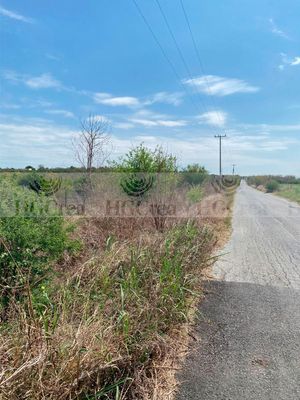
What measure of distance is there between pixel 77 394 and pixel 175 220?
598 cm

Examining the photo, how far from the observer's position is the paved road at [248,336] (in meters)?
2.66

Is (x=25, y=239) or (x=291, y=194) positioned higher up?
(x=25, y=239)

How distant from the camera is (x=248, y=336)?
351 cm

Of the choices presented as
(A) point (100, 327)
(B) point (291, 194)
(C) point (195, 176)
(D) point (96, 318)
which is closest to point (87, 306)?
(D) point (96, 318)

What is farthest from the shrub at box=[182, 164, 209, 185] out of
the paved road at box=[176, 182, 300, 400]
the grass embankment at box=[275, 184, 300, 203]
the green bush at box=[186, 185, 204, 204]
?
the paved road at box=[176, 182, 300, 400]

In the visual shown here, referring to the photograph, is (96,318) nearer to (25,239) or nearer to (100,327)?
(100,327)

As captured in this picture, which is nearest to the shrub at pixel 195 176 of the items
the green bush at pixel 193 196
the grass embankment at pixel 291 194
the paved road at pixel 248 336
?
the green bush at pixel 193 196

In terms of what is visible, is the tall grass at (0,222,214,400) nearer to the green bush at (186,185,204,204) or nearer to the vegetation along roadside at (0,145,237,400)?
the vegetation along roadside at (0,145,237,400)

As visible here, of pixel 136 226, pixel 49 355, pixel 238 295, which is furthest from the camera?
pixel 136 226

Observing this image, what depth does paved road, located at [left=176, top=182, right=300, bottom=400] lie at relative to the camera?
105 inches

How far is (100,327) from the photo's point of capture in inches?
107

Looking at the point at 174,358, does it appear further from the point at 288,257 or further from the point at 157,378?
the point at 288,257

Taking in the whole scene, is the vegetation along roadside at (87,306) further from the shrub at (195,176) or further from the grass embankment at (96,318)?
the shrub at (195,176)

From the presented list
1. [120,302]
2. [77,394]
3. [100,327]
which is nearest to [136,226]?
[120,302]
